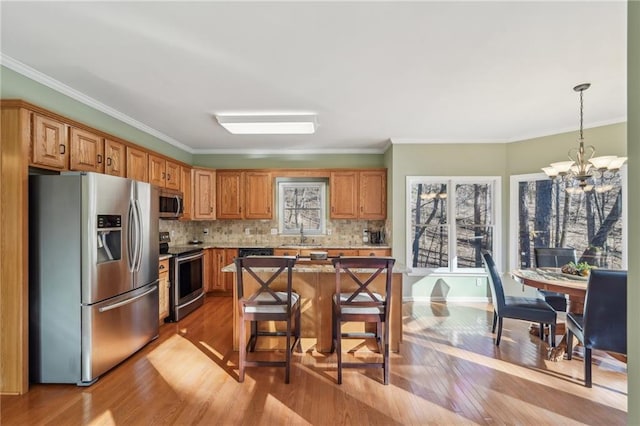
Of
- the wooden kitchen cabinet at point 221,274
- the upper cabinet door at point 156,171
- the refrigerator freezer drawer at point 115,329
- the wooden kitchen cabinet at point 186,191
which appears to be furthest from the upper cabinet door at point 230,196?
the refrigerator freezer drawer at point 115,329

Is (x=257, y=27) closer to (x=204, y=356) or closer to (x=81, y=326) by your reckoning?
(x=81, y=326)

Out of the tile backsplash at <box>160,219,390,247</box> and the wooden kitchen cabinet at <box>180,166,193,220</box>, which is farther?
the tile backsplash at <box>160,219,390,247</box>

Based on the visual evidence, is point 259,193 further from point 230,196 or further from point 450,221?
point 450,221

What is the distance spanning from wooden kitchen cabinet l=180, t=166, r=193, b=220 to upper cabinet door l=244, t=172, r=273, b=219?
95 centimetres

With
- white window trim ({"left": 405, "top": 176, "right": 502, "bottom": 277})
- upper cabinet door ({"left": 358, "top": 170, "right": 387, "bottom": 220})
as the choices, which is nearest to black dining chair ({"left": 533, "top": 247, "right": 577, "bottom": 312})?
white window trim ({"left": 405, "top": 176, "right": 502, "bottom": 277})

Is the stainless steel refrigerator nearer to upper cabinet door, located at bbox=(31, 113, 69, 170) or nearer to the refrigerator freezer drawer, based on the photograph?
the refrigerator freezer drawer

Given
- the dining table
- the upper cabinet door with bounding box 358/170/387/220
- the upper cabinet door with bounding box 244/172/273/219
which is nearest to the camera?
the dining table

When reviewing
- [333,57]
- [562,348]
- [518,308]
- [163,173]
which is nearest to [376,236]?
[518,308]

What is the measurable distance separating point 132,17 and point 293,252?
3879 millimetres

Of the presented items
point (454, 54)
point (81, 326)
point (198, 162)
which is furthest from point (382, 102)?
point (198, 162)

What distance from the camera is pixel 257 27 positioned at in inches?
79.0

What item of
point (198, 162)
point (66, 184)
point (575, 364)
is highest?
point (198, 162)

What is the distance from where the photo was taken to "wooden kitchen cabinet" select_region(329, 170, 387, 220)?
216 inches

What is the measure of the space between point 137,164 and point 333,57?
286 centimetres
